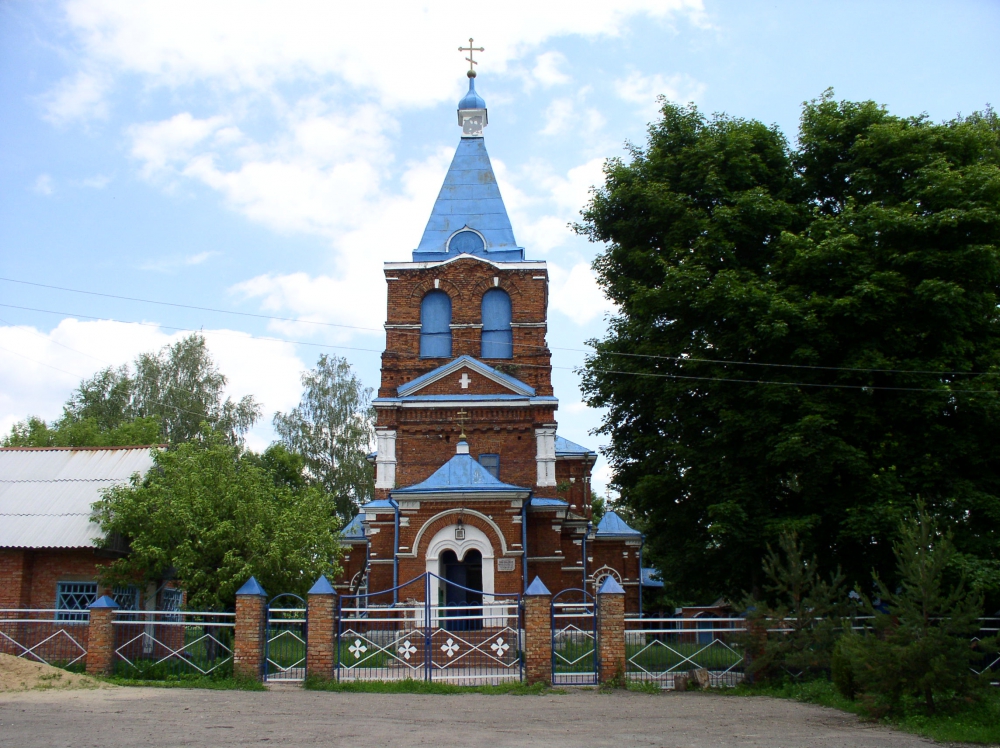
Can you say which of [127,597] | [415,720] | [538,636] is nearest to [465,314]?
[127,597]

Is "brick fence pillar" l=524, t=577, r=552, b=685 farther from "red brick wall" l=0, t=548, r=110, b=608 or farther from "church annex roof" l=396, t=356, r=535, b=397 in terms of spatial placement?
"church annex roof" l=396, t=356, r=535, b=397

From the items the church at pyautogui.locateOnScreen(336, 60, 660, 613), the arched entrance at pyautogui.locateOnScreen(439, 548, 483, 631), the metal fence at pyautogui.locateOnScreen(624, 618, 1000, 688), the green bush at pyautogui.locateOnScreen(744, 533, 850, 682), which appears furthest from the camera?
the arched entrance at pyautogui.locateOnScreen(439, 548, 483, 631)

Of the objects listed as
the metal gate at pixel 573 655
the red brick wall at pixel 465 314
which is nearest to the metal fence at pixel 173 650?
the metal gate at pixel 573 655

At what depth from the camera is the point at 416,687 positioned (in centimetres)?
1423

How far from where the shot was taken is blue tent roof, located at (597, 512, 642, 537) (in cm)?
2808

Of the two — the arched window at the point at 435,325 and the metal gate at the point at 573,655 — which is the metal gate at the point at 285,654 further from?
the arched window at the point at 435,325

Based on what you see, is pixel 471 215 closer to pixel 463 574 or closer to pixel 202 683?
pixel 463 574

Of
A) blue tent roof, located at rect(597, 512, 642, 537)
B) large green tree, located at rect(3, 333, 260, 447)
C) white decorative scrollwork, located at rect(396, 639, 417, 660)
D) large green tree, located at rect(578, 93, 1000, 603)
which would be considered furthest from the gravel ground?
large green tree, located at rect(3, 333, 260, 447)

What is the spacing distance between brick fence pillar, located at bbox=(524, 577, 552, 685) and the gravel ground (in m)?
0.70

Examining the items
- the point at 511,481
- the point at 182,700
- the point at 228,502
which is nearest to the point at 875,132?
the point at 511,481

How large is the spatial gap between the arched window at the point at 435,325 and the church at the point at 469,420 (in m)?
0.03

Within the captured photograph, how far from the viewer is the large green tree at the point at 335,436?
38500 millimetres

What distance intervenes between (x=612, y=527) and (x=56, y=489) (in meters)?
16.5

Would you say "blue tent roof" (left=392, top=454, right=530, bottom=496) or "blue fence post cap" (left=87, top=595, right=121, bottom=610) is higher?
"blue tent roof" (left=392, top=454, right=530, bottom=496)
